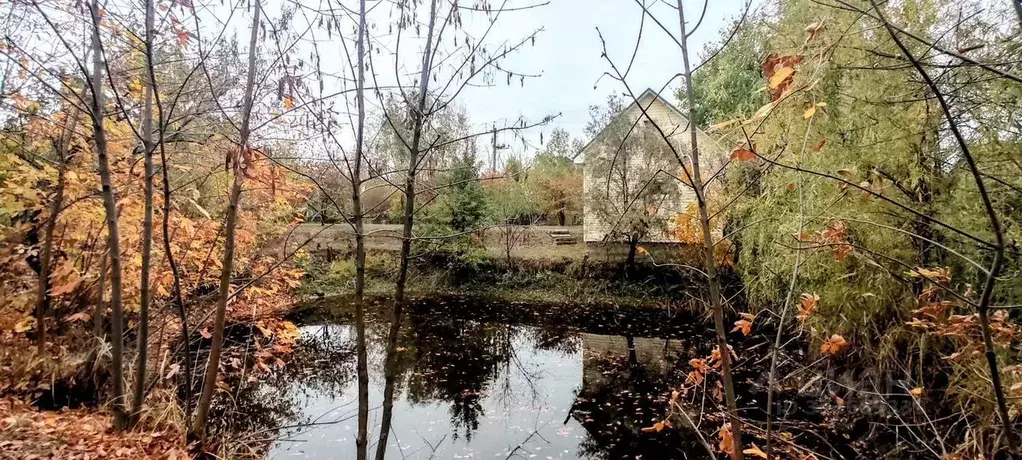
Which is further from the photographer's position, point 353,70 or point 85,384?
point 85,384

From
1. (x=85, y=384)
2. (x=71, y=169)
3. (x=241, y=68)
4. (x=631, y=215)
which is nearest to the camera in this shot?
(x=241, y=68)

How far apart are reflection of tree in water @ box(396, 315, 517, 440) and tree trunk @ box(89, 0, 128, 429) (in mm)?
3192

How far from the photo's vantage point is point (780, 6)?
6.70m

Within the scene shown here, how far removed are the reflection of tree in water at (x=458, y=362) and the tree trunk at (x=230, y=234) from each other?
2.92m

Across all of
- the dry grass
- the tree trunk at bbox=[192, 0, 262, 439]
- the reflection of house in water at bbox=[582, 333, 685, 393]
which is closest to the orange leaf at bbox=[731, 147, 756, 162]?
the tree trunk at bbox=[192, 0, 262, 439]

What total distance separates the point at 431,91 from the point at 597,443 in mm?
4561

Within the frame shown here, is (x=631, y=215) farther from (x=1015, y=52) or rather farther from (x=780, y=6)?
(x=1015, y=52)

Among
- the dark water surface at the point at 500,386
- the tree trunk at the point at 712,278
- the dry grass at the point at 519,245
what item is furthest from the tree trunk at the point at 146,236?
the dry grass at the point at 519,245

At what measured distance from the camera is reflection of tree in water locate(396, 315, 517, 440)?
6.55 m

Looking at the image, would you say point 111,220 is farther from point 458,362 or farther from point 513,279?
point 513,279

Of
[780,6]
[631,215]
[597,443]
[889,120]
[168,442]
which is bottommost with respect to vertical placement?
[597,443]

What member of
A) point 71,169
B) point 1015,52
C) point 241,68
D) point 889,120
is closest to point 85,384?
point 71,169

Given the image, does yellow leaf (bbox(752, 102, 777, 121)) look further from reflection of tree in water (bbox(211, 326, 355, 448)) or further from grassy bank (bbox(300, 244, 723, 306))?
grassy bank (bbox(300, 244, 723, 306))

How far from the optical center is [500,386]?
23.8 ft
